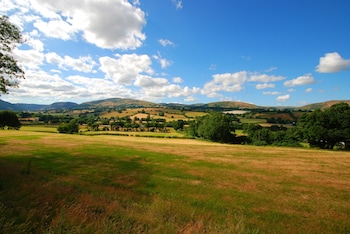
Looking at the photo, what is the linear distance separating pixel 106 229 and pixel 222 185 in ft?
44.4

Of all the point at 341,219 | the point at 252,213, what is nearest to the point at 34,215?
the point at 252,213

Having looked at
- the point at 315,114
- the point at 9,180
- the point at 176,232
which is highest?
the point at 315,114

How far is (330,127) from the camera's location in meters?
56.1

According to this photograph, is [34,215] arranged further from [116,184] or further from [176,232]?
[116,184]

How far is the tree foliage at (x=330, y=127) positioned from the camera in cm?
5362

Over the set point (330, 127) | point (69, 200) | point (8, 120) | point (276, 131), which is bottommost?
point (276, 131)

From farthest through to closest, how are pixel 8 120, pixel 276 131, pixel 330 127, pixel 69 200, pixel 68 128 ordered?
1. pixel 68 128
2. pixel 8 120
3. pixel 276 131
4. pixel 330 127
5. pixel 69 200

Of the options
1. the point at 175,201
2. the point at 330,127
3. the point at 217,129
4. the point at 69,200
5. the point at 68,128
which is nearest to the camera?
the point at 69,200

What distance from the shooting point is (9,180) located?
13.2 metres

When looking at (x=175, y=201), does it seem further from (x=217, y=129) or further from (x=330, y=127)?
(x=217, y=129)

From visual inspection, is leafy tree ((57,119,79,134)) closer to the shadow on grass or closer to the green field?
the green field

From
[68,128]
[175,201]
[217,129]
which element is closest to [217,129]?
[217,129]

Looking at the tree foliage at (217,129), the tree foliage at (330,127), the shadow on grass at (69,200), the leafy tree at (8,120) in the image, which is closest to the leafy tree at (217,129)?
the tree foliage at (217,129)

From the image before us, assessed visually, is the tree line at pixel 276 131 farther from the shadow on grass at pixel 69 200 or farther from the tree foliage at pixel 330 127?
the shadow on grass at pixel 69 200
